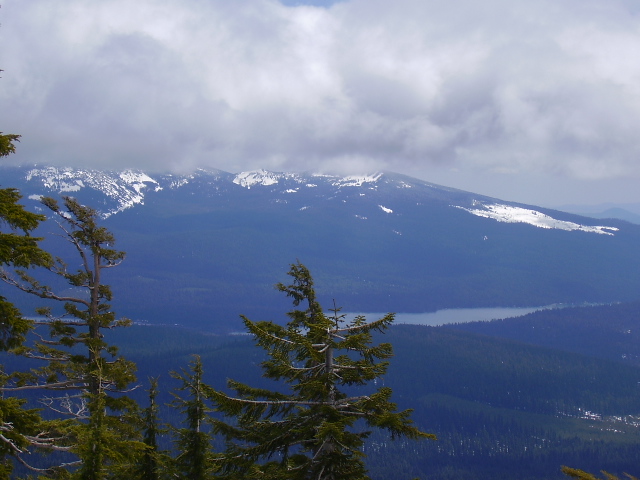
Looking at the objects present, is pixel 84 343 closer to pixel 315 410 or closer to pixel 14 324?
pixel 14 324

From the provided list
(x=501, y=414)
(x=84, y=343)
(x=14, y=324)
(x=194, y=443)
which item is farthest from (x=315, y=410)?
(x=501, y=414)

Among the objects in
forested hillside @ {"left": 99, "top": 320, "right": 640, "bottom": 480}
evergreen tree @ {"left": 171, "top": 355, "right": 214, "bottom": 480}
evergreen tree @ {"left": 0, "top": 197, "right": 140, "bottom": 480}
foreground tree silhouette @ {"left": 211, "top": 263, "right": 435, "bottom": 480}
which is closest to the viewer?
foreground tree silhouette @ {"left": 211, "top": 263, "right": 435, "bottom": 480}

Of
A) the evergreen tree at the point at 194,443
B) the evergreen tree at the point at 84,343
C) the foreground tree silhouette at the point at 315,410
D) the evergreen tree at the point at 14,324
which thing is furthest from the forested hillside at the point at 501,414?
the evergreen tree at the point at 14,324

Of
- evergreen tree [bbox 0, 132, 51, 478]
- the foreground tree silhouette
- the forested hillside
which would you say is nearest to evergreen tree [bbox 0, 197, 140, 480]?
evergreen tree [bbox 0, 132, 51, 478]

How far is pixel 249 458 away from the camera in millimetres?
12492

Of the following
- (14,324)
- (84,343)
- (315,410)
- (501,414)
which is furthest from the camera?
(501,414)

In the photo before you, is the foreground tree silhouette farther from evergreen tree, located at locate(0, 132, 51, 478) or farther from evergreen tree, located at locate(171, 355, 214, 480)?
evergreen tree, located at locate(171, 355, 214, 480)

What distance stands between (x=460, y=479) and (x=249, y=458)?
372 ft

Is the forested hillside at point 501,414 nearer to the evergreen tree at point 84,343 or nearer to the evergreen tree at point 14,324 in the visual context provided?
A: the evergreen tree at point 84,343

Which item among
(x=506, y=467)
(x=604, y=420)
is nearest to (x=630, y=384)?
(x=604, y=420)

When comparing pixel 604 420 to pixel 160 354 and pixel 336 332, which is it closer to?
pixel 160 354

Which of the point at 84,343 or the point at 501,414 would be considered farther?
the point at 501,414

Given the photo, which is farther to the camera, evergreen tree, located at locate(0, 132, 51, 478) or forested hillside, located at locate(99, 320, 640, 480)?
forested hillside, located at locate(99, 320, 640, 480)

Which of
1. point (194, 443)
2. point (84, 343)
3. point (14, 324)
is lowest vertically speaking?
point (194, 443)
